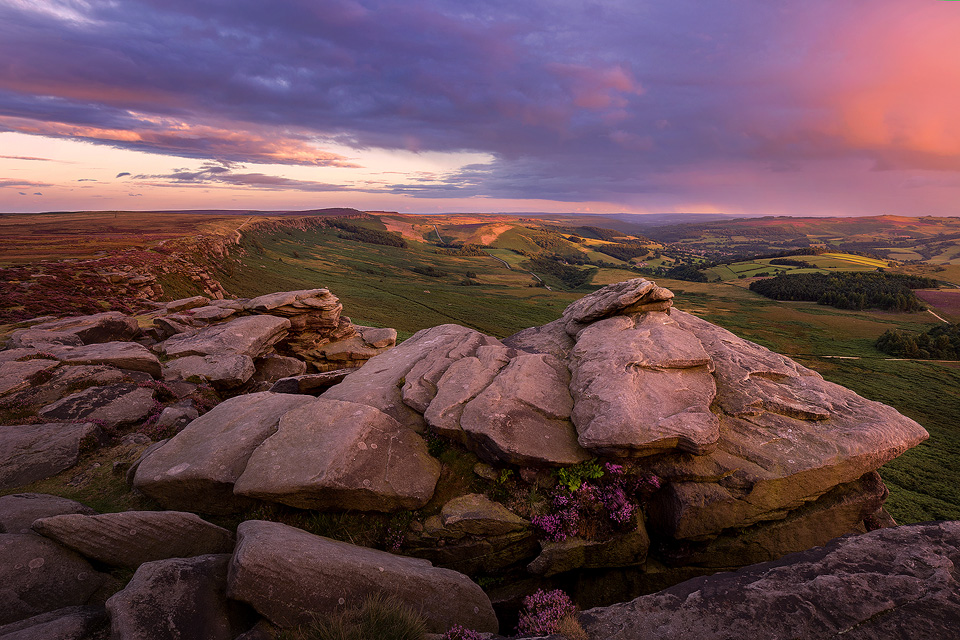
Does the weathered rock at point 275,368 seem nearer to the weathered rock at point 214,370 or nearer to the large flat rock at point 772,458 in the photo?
the weathered rock at point 214,370

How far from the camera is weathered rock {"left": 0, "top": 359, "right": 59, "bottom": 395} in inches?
607

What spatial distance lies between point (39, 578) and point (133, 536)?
144 cm

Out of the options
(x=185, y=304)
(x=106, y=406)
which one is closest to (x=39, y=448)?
(x=106, y=406)

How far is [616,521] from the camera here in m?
10.9

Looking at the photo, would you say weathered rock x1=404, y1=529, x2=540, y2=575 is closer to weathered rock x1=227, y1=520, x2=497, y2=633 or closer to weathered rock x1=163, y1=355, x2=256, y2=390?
weathered rock x1=227, y1=520, x2=497, y2=633

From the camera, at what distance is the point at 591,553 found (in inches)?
423

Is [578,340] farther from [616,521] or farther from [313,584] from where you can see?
[313,584]

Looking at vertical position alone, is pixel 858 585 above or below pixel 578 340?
below

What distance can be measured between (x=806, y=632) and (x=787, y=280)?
180 meters

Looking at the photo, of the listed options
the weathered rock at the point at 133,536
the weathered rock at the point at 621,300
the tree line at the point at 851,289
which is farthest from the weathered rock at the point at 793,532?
the tree line at the point at 851,289

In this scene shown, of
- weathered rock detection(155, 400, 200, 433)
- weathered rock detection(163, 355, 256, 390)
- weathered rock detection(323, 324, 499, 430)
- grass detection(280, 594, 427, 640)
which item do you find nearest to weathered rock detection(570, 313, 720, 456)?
weathered rock detection(323, 324, 499, 430)

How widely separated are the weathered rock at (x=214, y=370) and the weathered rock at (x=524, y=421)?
1587 centimetres

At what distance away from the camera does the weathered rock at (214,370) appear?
20286 millimetres

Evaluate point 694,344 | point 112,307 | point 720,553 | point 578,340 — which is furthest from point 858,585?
point 112,307
